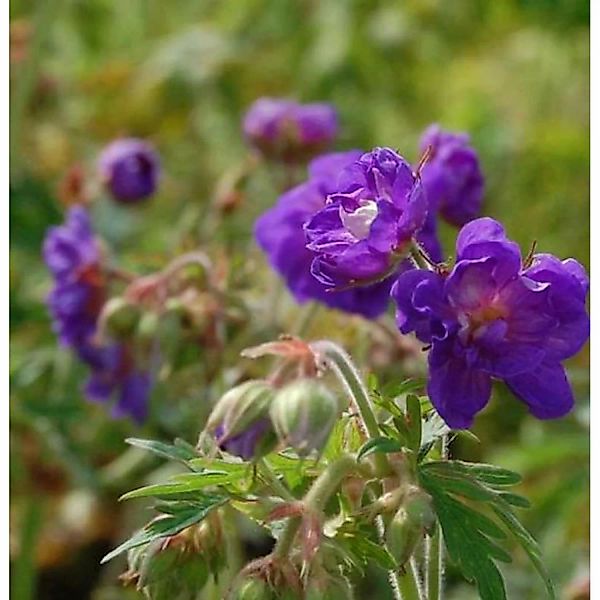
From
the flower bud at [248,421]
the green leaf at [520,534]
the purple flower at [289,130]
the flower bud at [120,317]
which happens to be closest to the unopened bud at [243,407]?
the flower bud at [248,421]

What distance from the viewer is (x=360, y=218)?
115cm

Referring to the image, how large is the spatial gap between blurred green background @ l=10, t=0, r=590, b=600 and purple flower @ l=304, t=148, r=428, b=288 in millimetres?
743

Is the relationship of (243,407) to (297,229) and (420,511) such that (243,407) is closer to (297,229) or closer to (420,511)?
(420,511)

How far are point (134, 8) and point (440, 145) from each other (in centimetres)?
172

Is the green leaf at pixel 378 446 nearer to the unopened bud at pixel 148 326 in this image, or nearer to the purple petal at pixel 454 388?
the purple petal at pixel 454 388

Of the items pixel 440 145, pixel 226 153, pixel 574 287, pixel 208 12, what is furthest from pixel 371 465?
pixel 208 12

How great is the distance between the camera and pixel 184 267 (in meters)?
1.89

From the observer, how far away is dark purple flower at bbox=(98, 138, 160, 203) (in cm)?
228

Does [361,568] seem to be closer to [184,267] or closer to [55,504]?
[184,267]

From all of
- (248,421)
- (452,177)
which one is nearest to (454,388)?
(248,421)

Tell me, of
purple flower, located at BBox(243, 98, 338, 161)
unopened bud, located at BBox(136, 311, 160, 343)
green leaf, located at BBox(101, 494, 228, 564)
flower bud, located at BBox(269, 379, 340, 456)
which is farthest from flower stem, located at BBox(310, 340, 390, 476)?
purple flower, located at BBox(243, 98, 338, 161)

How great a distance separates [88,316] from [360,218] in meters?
0.94

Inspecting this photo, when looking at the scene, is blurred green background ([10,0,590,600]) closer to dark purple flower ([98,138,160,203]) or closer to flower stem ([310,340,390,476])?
dark purple flower ([98,138,160,203])

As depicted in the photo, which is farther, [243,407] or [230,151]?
[230,151]
